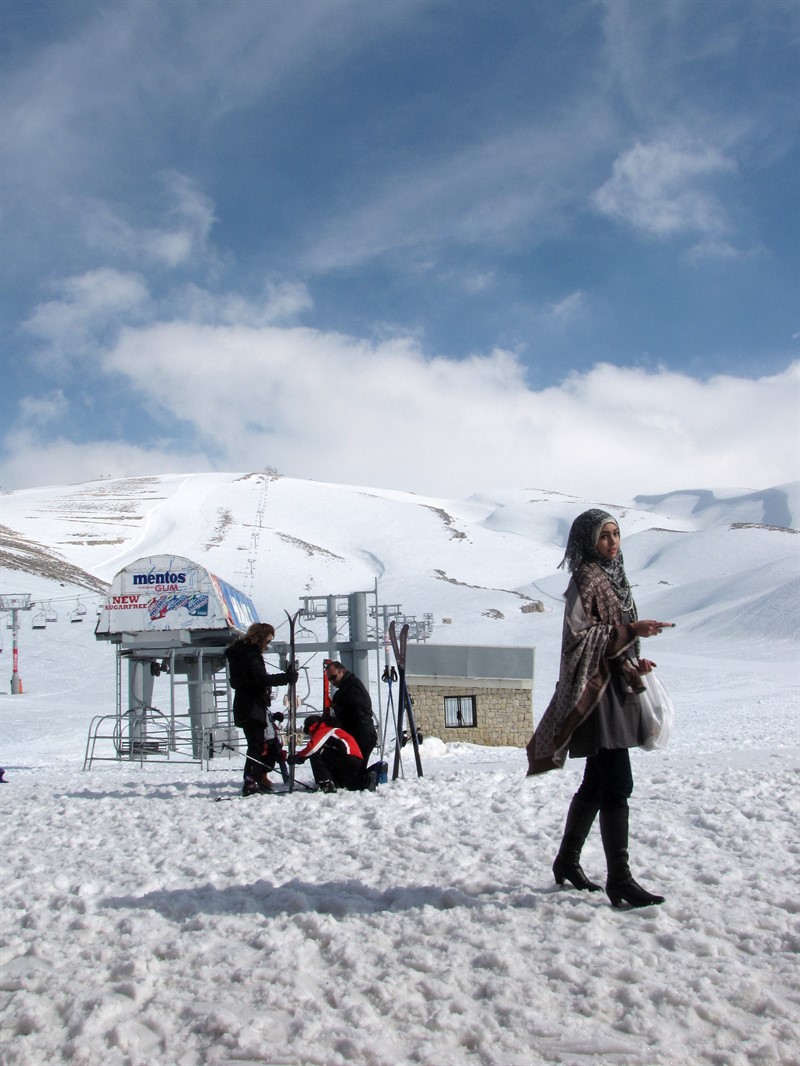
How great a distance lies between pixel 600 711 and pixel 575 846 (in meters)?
0.71

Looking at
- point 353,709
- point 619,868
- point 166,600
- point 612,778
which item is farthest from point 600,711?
point 166,600

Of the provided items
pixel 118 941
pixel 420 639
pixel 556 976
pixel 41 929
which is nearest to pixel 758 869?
pixel 556 976

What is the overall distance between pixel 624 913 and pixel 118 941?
85.9 inches

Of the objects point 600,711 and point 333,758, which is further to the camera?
point 333,758

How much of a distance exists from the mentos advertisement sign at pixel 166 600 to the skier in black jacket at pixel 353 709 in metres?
9.08

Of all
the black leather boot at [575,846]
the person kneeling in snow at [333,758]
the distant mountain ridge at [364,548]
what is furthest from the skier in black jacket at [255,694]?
the distant mountain ridge at [364,548]

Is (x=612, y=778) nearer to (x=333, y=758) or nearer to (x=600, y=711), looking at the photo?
(x=600, y=711)

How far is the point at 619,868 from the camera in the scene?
401 centimetres

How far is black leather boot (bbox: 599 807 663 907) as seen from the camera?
3969mm

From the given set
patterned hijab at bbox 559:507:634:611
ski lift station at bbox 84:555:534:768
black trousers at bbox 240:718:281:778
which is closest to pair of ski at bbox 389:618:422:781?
black trousers at bbox 240:718:281:778

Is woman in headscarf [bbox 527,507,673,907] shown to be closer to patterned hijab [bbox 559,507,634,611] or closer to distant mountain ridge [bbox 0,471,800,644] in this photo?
patterned hijab [bbox 559,507,634,611]

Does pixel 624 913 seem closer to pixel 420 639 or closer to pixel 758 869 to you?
pixel 758 869

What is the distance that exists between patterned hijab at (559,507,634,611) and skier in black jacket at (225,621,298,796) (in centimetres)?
468

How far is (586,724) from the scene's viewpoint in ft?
13.4
